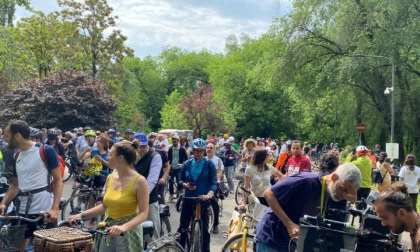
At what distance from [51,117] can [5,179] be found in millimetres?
22765

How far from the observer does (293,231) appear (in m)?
3.53

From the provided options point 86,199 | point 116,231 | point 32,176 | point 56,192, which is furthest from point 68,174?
point 116,231

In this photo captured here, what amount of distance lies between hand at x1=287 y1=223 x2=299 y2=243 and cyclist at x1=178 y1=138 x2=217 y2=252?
286 cm

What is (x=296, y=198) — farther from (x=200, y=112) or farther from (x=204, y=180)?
(x=200, y=112)

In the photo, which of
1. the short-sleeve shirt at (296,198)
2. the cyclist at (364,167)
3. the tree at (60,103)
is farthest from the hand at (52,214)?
the tree at (60,103)

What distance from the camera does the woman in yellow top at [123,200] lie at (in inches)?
157

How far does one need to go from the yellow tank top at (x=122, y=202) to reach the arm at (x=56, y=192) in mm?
1062

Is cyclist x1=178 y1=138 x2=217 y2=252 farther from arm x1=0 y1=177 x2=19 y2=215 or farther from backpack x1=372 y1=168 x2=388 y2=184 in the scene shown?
backpack x1=372 y1=168 x2=388 y2=184

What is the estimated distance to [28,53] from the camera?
34.8m

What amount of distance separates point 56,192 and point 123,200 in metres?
1.31

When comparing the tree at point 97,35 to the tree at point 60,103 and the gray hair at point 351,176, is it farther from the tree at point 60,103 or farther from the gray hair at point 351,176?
the gray hair at point 351,176

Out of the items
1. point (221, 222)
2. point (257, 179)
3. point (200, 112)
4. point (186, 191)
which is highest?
point (200, 112)

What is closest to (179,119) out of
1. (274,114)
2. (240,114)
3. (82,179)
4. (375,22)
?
(240,114)

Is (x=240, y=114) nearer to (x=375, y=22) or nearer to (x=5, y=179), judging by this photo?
(x=375, y=22)
